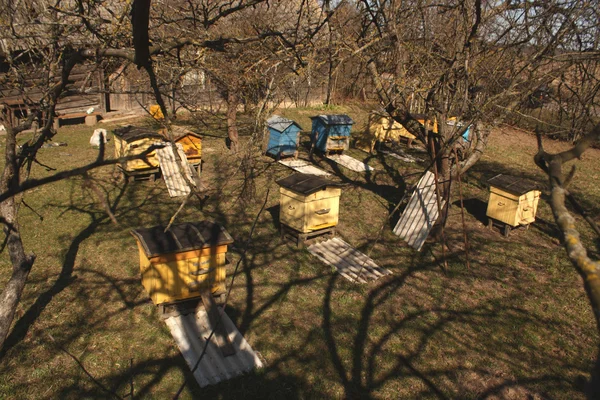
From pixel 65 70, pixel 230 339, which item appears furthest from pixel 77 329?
pixel 65 70

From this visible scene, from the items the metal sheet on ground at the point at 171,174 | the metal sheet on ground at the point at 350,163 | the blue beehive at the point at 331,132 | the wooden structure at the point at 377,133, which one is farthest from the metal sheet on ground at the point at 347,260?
the wooden structure at the point at 377,133

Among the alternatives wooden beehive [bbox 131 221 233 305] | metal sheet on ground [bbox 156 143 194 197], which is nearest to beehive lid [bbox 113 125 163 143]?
metal sheet on ground [bbox 156 143 194 197]

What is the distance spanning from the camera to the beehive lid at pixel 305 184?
805 cm

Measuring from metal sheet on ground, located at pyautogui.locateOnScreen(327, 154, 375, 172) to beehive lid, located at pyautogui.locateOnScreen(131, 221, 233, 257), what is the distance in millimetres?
7594

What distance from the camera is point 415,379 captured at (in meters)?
5.43

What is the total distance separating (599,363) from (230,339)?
4955 millimetres

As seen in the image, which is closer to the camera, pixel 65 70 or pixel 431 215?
pixel 65 70

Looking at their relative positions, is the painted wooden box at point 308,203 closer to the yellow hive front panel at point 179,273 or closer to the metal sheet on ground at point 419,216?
the metal sheet on ground at point 419,216

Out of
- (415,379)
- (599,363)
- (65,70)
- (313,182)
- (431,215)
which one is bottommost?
(415,379)

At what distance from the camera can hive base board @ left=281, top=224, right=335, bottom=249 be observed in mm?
8500

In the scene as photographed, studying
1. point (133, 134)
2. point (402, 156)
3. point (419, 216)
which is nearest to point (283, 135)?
point (402, 156)

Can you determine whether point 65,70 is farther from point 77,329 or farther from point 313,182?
point 313,182

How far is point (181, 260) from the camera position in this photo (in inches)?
229

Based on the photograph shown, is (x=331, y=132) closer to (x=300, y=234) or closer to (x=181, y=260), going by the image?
(x=300, y=234)
